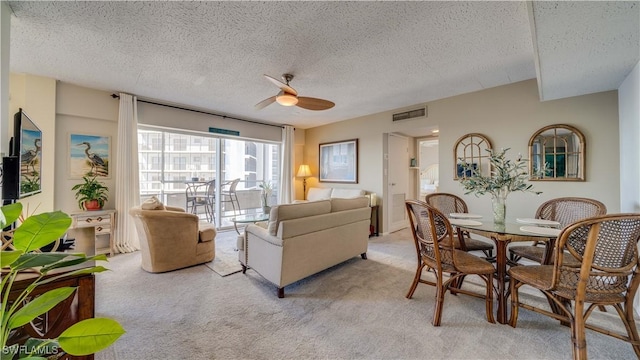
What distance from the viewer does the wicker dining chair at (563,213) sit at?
2.24 metres

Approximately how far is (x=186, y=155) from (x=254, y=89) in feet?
7.37

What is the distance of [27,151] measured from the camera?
2.49 metres

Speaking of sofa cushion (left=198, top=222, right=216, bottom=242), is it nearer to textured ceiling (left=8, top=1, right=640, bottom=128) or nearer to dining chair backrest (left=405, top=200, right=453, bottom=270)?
textured ceiling (left=8, top=1, right=640, bottom=128)

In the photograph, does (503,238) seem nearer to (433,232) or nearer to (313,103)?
(433,232)

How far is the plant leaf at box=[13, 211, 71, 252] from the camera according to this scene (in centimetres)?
71

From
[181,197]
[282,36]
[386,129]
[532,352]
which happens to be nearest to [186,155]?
[181,197]

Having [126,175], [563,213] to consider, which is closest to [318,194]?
[126,175]

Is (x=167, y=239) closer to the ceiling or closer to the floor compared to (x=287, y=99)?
closer to the floor

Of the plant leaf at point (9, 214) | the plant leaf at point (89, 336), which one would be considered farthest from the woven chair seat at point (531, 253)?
the plant leaf at point (9, 214)

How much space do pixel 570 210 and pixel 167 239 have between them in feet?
14.3

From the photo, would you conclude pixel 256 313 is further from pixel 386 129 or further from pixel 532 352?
pixel 386 129

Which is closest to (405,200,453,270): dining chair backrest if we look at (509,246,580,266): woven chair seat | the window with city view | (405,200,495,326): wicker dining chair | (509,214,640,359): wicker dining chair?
(405,200,495,326): wicker dining chair

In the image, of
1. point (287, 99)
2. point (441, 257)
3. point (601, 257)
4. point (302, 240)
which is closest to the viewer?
point (601, 257)

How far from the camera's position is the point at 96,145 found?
3.64 m
